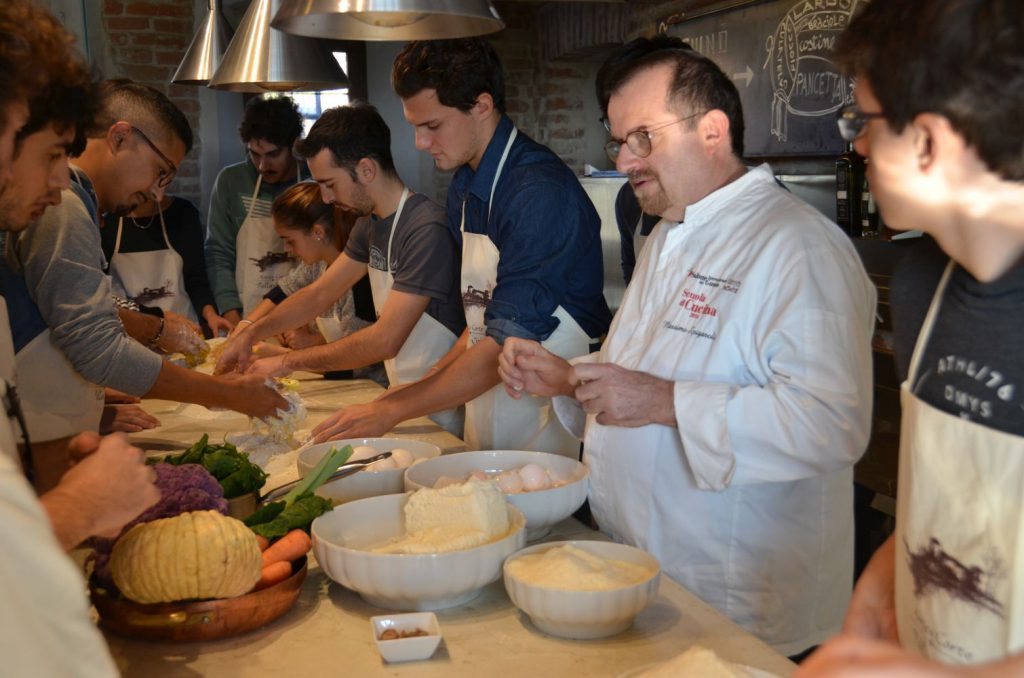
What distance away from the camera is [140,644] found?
1616 mm

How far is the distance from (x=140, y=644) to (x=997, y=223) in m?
1.35

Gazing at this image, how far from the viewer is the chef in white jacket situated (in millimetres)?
1943

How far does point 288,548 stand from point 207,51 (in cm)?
262

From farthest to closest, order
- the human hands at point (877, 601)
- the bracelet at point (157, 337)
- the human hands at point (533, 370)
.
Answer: the bracelet at point (157, 337) < the human hands at point (533, 370) < the human hands at point (877, 601)

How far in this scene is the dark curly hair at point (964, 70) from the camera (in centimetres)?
102

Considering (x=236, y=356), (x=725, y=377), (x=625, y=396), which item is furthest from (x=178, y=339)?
(x=725, y=377)

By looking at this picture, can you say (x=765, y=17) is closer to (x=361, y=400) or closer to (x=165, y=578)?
(x=361, y=400)

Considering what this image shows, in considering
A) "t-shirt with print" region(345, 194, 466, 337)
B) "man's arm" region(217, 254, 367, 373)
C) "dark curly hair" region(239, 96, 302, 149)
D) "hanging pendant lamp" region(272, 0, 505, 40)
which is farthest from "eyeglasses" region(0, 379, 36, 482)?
"dark curly hair" region(239, 96, 302, 149)

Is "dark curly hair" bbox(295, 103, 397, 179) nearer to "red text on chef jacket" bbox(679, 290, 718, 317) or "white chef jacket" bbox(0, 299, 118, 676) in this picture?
"red text on chef jacket" bbox(679, 290, 718, 317)

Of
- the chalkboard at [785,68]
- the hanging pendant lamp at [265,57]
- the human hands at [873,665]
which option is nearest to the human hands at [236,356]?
the hanging pendant lamp at [265,57]

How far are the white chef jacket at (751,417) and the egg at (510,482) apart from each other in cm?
26

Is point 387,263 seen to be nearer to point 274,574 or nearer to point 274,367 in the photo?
point 274,367

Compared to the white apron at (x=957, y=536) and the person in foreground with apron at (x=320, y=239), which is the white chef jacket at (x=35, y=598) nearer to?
the white apron at (x=957, y=536)

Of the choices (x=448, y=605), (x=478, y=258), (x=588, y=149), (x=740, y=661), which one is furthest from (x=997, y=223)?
(x=588, y=149)
